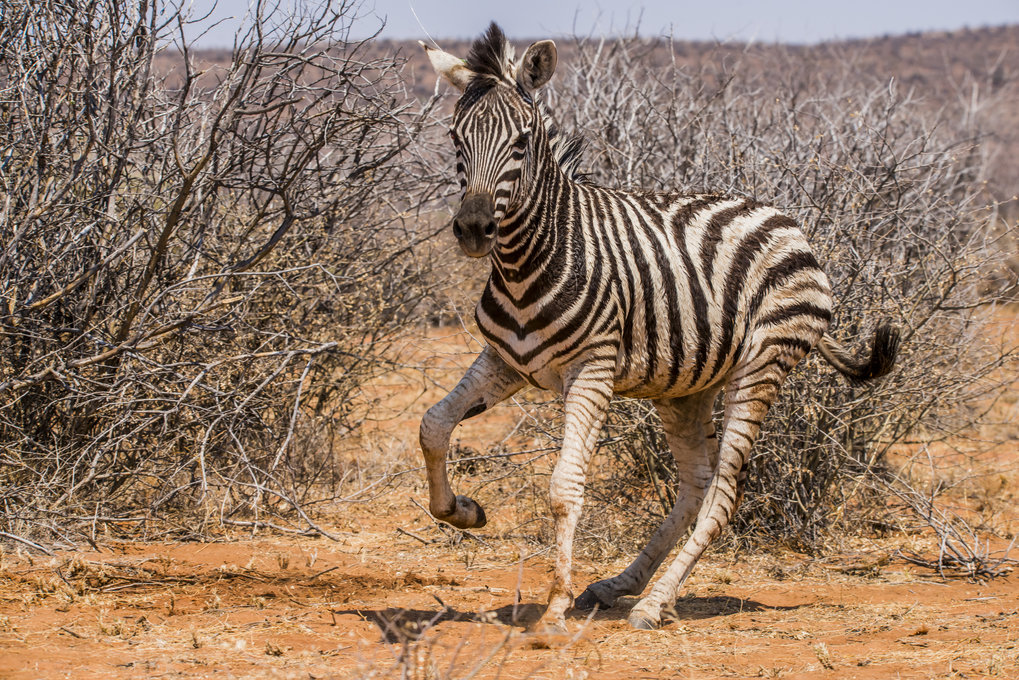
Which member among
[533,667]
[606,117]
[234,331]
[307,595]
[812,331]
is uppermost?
[606,117]

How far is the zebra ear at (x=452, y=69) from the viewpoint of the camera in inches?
195

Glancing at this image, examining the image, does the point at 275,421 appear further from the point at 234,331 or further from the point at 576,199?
the point at 576,199

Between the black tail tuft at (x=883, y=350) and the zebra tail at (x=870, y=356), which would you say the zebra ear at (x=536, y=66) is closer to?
the zebra tail at (x=870, y=356)

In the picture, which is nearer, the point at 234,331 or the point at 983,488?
the point at 234,331

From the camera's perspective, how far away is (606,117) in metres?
7.70

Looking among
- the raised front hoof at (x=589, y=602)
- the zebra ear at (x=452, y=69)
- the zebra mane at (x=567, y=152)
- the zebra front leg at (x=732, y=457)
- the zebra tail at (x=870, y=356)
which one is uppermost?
the zebra ear at (x=452, y=69)

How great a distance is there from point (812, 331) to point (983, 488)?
12.3 ft

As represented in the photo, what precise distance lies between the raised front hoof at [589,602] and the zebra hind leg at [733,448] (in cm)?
44

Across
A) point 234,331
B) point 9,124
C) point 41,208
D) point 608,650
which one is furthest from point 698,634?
point 9,124

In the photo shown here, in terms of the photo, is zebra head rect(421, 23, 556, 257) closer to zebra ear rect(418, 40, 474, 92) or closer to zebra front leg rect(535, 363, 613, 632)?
zebra ear rect(418, 40, 474, 92)

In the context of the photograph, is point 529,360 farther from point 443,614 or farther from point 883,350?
point 883,350

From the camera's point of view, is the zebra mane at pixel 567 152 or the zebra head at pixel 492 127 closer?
the zebra head at pixel 492 127

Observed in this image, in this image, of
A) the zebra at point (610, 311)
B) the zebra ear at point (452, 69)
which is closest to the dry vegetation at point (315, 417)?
the zebra at point (610, 311)

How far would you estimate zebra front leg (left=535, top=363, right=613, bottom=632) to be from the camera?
4566mm
